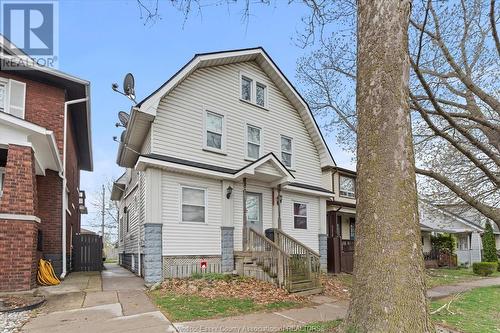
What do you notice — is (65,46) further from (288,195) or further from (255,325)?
(255,325)

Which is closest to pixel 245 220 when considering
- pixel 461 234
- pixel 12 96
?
pixel 12 96

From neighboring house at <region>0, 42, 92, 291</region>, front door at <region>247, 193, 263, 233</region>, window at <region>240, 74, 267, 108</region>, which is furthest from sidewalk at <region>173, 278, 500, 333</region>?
window at <region>240, 74, 267, 108</region>

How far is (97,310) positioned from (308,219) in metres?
10.3

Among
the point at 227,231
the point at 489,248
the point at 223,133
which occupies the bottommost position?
the point at 489,248

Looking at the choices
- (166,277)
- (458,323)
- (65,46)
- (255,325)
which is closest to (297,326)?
(255,325)

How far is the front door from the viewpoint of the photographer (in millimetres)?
13882

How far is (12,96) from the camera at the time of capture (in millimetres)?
11578

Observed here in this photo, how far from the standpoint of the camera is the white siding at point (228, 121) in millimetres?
12016

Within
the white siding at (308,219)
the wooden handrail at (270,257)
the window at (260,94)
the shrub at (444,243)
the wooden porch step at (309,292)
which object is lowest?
the shrub at (444,243)

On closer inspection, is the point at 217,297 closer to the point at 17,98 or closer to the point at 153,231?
the point at 153,231

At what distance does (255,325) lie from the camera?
22.0 feet

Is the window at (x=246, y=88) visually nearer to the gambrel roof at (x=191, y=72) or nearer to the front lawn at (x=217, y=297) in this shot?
the gambrel roof at (x=191, y=72)

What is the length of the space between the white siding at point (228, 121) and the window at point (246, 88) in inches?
12.5

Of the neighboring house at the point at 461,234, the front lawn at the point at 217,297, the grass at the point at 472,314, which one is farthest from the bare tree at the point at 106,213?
the grass at the point at 472,314
